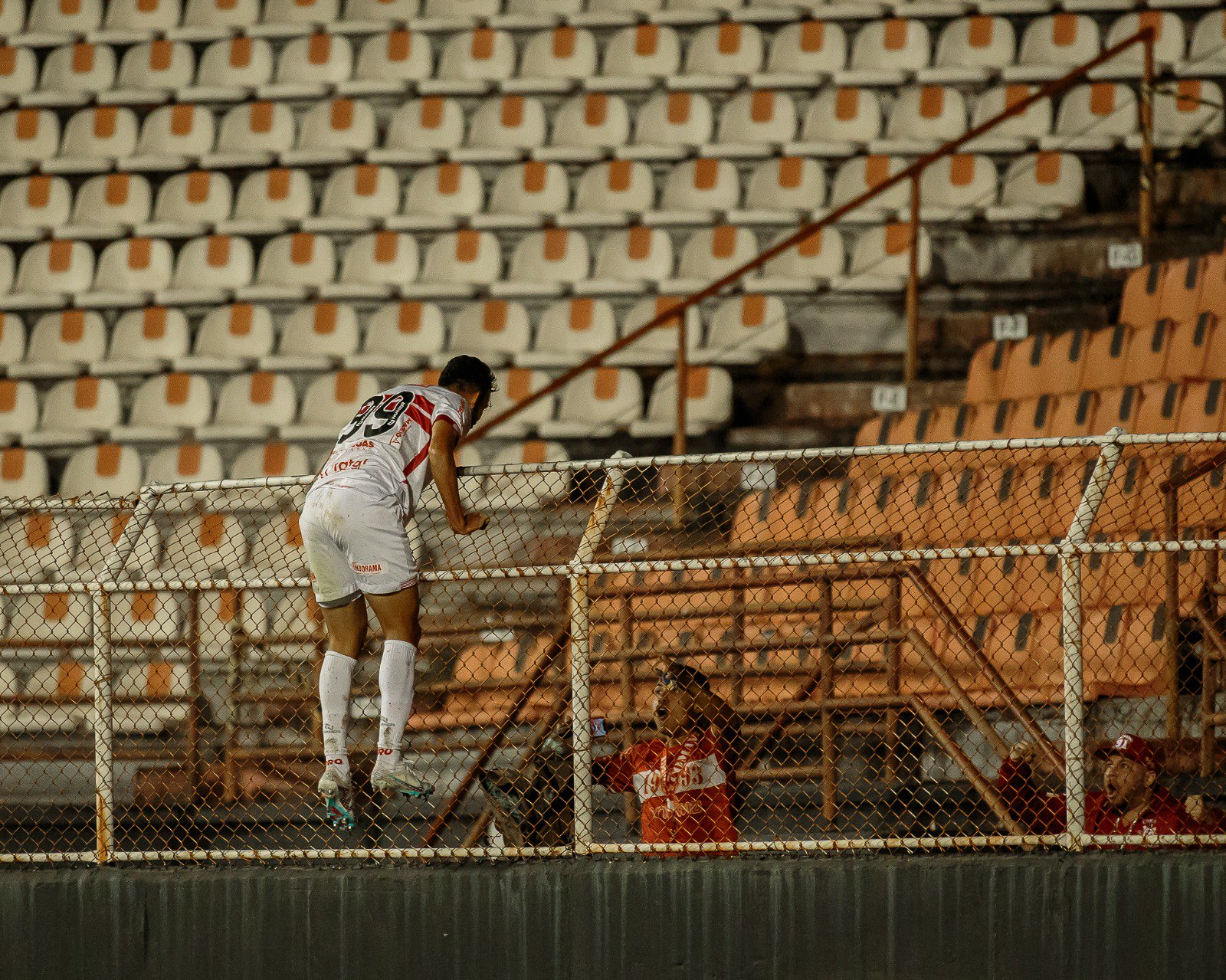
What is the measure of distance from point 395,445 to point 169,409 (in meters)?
6.10

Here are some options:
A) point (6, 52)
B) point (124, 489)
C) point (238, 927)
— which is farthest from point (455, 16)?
point (238, 927)

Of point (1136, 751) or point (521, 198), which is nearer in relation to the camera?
point (1136, 751)

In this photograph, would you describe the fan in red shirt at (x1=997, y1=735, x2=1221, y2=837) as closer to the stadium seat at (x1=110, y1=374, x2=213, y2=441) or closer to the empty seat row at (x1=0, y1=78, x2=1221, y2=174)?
the empty seat row at (x1=0, y1=78, x2=1221, y2=174)

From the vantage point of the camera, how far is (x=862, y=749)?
18.4 feet

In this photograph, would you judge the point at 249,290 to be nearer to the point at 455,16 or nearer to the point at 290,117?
the point at 290,117

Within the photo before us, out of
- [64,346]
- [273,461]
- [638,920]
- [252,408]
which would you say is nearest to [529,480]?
[273,461]

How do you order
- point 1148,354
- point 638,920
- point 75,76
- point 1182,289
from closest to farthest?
point 638,920, point 1148,354, point 1182,289, point 75,76

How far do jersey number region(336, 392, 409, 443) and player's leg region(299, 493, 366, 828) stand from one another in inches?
8.7

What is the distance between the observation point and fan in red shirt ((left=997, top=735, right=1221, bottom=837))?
464 cm

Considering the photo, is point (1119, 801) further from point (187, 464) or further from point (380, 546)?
point (187, 464)

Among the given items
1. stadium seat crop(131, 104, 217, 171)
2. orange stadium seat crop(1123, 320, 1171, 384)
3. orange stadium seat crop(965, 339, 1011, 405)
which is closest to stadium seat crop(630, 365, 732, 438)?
orange stadium seat crop(965, 339, 1011, 405)

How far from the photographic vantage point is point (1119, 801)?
473 centimetres

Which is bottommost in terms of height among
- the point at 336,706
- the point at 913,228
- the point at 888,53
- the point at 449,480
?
the point at 336,706

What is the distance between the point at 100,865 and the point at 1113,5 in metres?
8.92
